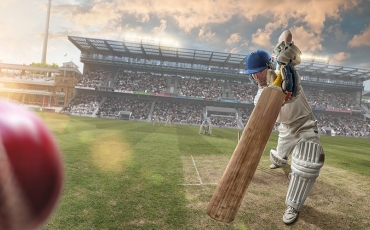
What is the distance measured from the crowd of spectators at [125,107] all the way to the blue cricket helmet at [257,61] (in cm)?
3467

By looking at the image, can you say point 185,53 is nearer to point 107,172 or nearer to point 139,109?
point 139,109

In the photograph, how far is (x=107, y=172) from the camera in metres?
5.04

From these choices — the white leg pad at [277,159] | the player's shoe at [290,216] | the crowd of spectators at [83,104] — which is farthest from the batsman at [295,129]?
the crowd of spectators at [83,104]

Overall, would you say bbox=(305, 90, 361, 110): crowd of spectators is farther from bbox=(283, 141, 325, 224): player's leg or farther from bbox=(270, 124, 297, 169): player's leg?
bbox=(283, 141, 325, 224): player's leg

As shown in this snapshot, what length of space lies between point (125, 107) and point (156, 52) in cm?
1214

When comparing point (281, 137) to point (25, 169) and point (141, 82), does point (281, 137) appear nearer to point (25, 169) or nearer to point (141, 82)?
point (25, 169)

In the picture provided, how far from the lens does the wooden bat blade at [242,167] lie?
70.5 inches

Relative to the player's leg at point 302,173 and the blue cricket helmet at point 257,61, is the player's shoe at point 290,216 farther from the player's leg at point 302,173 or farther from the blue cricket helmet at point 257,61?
the blue cricket helmet at point 257,61

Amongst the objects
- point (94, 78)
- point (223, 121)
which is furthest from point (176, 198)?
point (94, 78)

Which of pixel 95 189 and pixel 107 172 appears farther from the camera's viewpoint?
pixel 107 172

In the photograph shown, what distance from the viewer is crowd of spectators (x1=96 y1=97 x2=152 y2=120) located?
37.2 meters

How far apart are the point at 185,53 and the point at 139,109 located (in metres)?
13.7

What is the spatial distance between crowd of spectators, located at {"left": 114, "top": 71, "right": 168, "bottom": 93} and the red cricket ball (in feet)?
131

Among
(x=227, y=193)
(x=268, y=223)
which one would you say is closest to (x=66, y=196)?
(x=227, y=193)
